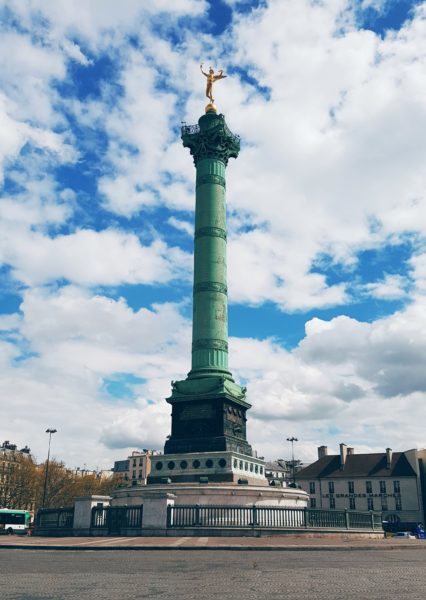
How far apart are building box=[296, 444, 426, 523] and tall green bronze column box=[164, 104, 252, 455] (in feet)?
128

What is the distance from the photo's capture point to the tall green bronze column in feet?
142

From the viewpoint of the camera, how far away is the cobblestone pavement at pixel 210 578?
959cm

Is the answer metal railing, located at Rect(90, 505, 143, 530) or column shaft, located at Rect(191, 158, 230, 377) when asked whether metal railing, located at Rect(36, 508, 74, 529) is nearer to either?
metal railing, located at Rect(90, 505, 143, 530)

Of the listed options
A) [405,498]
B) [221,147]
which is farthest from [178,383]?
[405,498]

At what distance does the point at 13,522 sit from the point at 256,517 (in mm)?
34420

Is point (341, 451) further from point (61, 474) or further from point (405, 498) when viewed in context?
point (61, 474)

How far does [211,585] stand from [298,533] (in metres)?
19.0

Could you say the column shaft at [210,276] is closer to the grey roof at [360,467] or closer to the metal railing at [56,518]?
the metal railing at [56,518]

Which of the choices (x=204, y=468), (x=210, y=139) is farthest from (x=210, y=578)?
(x=210, y=139)

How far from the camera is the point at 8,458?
104688mm

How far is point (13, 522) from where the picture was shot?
2174 inches

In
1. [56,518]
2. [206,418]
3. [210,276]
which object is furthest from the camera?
[210,276]

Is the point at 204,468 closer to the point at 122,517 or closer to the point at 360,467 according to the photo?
the point at 122,517

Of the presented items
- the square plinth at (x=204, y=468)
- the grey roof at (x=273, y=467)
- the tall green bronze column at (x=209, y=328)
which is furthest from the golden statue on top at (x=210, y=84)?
the grey roof at (x=273, y=467)
